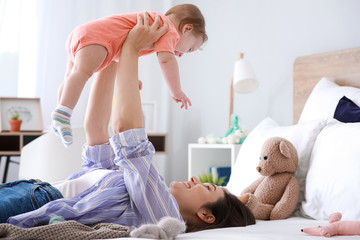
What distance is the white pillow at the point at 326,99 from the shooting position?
1974 millimetres

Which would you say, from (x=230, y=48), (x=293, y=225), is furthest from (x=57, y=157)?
(x=230, y=48)

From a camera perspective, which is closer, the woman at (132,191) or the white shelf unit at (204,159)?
the woman at (132,191)

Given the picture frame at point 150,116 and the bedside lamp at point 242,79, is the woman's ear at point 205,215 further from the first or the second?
the picture frame at point 150,116

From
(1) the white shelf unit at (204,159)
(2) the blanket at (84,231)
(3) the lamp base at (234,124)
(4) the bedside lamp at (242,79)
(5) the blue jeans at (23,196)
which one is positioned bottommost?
(1) the white shelf unit at (204,159)

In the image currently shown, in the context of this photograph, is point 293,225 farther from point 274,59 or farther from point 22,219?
point 274,59

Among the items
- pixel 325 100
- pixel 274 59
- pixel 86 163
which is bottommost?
pixel 86 163

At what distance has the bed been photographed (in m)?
1.35

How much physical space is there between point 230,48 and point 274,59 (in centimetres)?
48

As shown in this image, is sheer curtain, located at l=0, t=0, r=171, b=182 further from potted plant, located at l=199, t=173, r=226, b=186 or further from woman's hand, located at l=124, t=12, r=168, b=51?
woman's hand, located at l=124, t=12, r=168, b=51

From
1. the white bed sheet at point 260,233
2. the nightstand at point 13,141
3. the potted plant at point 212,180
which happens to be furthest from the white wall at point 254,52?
the white bed sheet at point 260,233

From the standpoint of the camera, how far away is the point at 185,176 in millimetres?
3812

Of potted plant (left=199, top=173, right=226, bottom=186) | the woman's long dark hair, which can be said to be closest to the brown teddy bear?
the woman's long dark hair

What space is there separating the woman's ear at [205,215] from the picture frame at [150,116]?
7.74ft

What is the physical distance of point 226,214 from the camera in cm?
128
